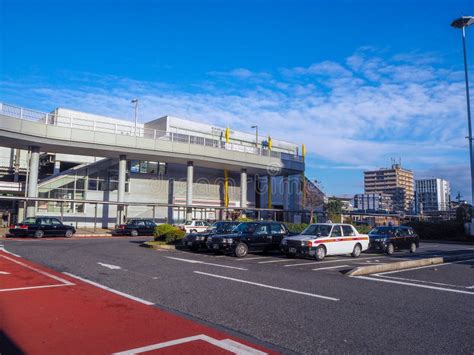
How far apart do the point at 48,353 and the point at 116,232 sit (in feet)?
98.1

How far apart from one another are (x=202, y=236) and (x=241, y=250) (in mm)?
2351

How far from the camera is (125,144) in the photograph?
3644 cm

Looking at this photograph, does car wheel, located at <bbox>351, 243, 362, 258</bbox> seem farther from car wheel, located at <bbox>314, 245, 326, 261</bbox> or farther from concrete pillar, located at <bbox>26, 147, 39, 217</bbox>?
concrete pillar, located at <bbox>26, 147, 39, 217</bbox>

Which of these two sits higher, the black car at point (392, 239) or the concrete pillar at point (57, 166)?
the concrete pillar at point (57, 166)

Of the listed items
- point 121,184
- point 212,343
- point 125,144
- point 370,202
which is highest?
point 125,144

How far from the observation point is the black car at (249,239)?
1756 cm

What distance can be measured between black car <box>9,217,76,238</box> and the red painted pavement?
19252 mm

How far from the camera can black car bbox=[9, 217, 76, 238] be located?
2692 centimetres

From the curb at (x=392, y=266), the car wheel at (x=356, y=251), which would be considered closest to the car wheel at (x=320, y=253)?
the car wheel at (x=356, y=251)

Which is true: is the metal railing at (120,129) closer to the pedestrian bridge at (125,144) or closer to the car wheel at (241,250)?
the pedestrian bridge at (125,144)

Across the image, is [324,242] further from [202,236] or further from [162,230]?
[162,230]

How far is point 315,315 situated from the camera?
287 inches

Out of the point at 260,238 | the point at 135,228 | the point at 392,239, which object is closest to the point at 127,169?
the point at 135,228

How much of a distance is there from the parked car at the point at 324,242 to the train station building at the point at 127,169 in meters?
20.4
